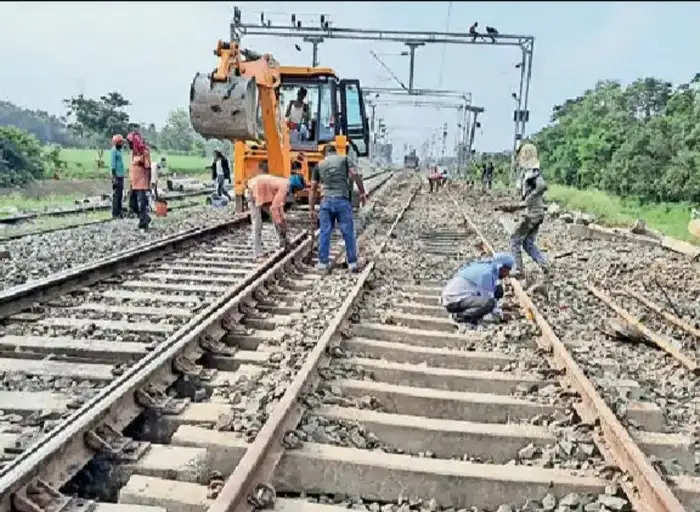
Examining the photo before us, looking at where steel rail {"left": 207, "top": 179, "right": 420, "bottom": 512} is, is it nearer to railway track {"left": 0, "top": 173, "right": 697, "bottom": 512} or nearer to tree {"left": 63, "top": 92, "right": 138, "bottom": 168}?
railway track {"left": 0, "top": 173, "right": 697, "bottom": 512}

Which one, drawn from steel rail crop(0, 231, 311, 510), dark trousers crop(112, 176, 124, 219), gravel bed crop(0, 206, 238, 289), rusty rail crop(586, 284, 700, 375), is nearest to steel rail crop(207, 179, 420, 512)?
steel rail crop(0, 231, 311, 510)

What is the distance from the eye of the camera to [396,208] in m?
23.2

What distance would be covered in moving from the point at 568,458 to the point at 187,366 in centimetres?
249

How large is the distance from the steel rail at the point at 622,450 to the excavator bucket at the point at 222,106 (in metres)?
7.05

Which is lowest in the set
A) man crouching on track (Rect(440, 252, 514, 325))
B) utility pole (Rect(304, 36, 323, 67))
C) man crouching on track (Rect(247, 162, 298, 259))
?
man crouching on track (Rect(440, 252, 514, 325))

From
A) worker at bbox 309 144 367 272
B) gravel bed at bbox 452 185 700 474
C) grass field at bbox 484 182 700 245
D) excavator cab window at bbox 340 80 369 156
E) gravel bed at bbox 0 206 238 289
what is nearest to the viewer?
gravel bed at bbox 452 185 700 474

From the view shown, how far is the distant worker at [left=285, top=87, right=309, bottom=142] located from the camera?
16.0 metres

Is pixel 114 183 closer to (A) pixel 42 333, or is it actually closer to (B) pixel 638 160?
(A) pixel 42 333

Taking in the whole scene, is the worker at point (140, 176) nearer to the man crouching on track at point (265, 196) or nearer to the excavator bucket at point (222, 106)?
the excavator bucket at point (222, 106)

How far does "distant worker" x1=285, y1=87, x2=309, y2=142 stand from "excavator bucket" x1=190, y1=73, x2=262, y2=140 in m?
4.13

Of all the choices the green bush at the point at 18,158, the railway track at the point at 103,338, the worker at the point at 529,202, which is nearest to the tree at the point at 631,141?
the worker at the point at 529,202

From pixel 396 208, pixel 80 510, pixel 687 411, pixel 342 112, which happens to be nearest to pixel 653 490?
pixel 687 411

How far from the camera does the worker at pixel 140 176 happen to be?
1393cm

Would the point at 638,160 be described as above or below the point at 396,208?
above
